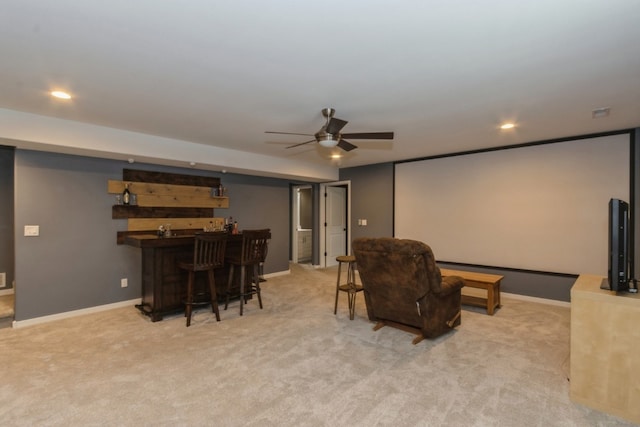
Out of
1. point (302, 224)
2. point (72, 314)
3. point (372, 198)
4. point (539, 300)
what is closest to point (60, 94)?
point (72, 314)

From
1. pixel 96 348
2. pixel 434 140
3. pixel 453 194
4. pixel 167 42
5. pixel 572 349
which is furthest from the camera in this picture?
pixel 453 194

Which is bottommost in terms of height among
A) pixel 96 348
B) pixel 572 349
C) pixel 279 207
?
pixel 96 348

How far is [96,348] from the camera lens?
10.2 feet

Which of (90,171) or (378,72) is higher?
(378,72)

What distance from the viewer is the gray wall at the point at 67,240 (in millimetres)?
3771

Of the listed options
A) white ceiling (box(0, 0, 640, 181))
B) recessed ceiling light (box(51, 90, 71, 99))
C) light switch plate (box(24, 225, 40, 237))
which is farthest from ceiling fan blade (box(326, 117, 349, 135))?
light switch plate (box(24, 225, 40, 237))

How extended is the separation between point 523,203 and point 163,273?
515 centimetres

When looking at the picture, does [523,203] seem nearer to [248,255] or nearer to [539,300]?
[539,300]

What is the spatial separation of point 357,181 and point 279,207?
1767 mm

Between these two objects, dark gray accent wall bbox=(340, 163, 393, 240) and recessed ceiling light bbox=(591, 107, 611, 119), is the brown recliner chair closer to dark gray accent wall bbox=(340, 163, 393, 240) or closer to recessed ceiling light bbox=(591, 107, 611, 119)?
recessed ceiling light bbox=(591, 107, 611, 119)

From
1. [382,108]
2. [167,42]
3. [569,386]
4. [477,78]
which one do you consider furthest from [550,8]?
[569,386]

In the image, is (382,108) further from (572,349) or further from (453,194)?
(453,194)

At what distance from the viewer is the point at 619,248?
220 centimetres

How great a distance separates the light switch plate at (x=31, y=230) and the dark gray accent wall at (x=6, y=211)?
1551 millimetres
